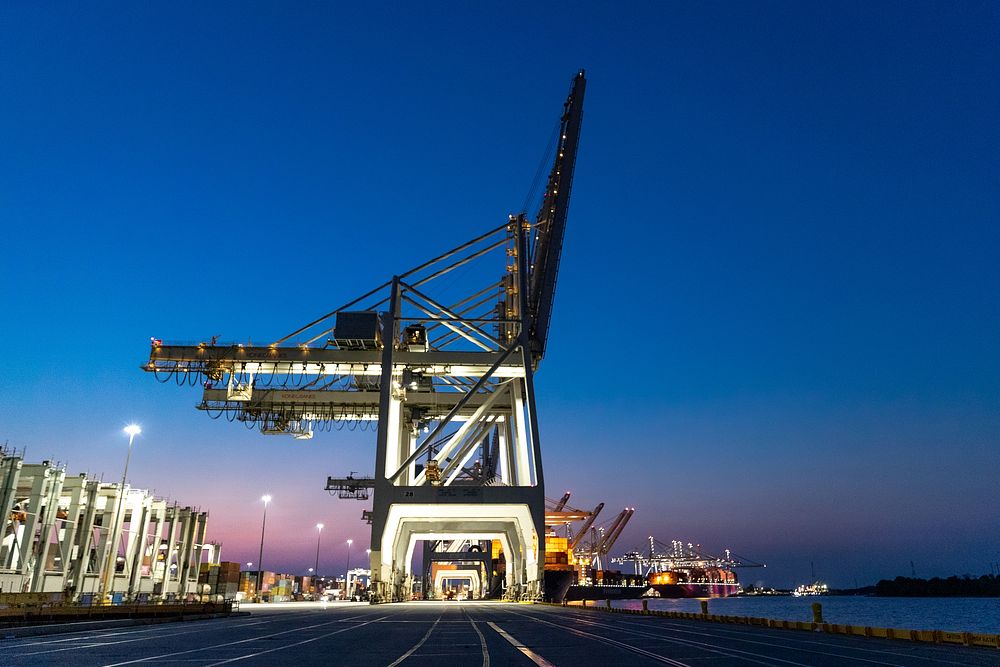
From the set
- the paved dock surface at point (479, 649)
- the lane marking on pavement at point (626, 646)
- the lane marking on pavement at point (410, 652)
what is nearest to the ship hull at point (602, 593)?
the lane marking on pavement at point (626, 646)

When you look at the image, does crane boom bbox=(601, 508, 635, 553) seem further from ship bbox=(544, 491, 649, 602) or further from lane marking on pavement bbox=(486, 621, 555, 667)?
lane marking on pavement bbox=(486, 621, 555, 667)

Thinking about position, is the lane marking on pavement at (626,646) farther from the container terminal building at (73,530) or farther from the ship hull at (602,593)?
the ship hull at (602,593)

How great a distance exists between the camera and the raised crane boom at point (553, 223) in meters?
41.2

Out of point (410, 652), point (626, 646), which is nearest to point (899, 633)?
point (626, 646)

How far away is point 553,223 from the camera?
4153cm

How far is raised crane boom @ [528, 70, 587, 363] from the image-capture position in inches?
1622

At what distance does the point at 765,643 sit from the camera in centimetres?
1362

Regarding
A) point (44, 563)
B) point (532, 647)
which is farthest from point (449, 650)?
point (44, 563)

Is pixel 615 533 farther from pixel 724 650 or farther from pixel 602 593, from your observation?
pixel 724 650

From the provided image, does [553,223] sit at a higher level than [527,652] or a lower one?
higher

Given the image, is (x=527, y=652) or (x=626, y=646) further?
(x=626, y=646)

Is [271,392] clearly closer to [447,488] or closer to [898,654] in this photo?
[447,488]

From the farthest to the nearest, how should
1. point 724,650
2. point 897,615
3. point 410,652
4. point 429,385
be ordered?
point 897,615
point 429,385
point 724,650
point 410,652

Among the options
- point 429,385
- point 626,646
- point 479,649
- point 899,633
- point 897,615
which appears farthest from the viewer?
point 897,615
